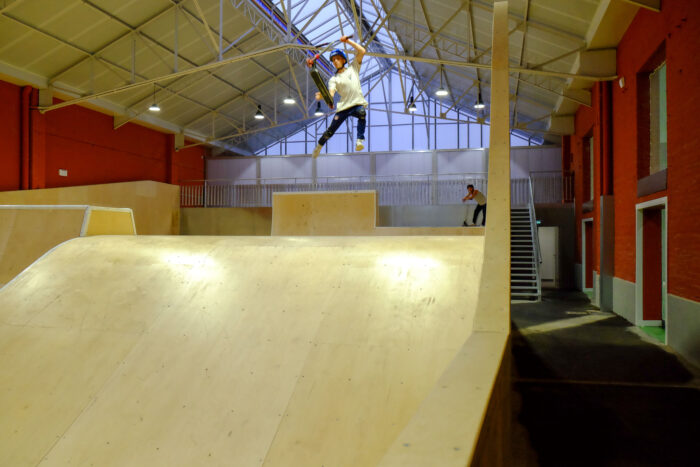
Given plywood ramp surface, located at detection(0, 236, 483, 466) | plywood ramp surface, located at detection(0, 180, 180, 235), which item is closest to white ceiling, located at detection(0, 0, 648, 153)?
plywood ramp surface, located at detection(0, 180, 180, 235)

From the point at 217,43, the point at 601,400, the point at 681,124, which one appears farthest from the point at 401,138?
the point at 601,400

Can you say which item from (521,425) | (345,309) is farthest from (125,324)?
(521,425)

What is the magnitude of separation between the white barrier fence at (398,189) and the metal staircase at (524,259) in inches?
146

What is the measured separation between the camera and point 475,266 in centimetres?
342

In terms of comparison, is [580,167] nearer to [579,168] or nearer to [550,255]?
[579,168]

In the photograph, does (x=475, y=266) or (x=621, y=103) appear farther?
(x=621, y=103)

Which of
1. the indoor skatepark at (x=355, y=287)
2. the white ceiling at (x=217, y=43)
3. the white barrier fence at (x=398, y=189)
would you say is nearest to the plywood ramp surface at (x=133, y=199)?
the indoor skatepark at (x=355, y=287)

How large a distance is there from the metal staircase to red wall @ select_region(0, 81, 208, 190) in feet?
44.3

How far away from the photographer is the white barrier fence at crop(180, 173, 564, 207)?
682 inches

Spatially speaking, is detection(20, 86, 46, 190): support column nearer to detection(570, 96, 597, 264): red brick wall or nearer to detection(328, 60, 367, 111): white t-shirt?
detection(328, 60, 367, 111): white t-shirt

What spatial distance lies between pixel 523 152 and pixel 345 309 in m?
18.1

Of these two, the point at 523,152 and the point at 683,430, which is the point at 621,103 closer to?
the point at 683,430

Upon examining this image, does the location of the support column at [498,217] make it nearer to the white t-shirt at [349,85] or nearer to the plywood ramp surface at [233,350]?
the plywood ramp surface at [233,350]

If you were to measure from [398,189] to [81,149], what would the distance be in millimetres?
11486
